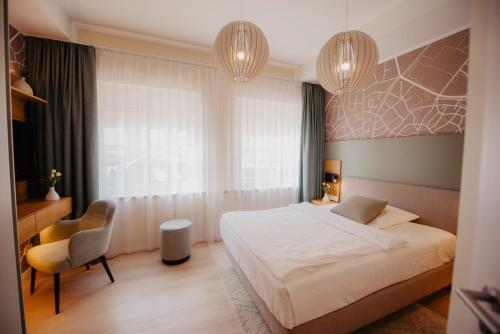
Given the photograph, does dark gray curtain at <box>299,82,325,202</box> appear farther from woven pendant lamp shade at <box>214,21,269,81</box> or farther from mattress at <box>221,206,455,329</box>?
woven pendant lamp shade at <box>214,21,269,81</box>

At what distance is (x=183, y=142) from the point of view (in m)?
3.00

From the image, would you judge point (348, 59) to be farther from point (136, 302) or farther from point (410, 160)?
point (136, 302)

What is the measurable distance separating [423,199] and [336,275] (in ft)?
5.79

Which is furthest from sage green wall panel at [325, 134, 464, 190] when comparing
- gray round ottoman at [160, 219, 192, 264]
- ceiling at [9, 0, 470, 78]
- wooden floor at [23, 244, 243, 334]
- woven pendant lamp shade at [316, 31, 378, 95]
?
gray round ottoman at [160, 219, 192, 264]

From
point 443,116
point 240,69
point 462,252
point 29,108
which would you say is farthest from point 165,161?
point 443,116

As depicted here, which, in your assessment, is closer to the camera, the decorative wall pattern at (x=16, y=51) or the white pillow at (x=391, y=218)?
the decorative wall pattern at (x=16, y=51)

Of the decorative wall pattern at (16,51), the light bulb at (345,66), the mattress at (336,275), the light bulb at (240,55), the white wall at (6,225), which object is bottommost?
the mattress at (336,275)

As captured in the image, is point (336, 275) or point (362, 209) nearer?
point (336, 275)

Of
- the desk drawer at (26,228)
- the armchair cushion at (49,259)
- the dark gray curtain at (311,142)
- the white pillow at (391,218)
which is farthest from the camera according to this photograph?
the dark gray curtain at (311,142)

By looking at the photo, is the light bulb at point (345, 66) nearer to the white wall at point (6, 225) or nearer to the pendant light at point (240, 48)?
the pendant light at point (240, 48)

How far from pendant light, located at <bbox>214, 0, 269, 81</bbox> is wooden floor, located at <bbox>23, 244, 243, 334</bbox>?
2.04 metres

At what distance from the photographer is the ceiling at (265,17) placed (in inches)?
77.7

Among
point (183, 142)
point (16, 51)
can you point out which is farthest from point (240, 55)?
point (16, 51)

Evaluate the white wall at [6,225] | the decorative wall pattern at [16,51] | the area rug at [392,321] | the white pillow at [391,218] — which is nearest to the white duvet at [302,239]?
the white pillow at [391,218]
